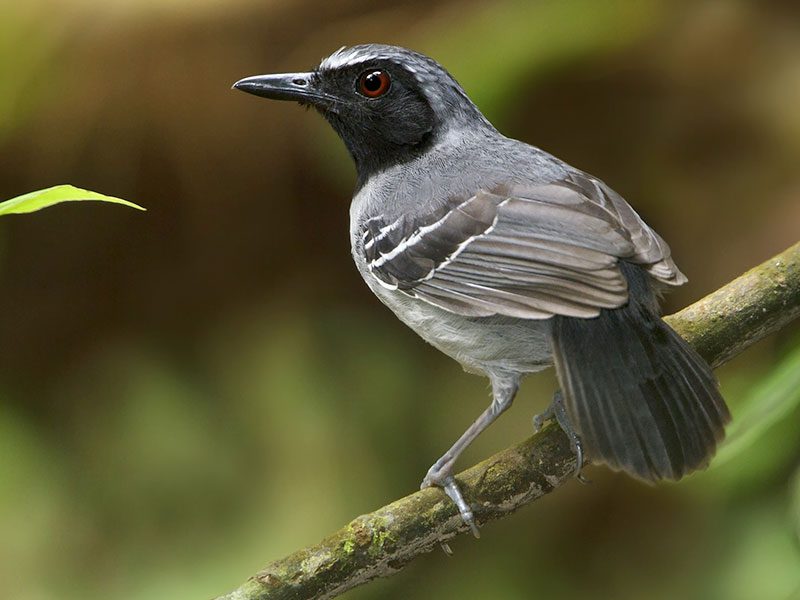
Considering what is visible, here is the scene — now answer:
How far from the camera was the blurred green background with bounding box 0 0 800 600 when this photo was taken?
15.4ft

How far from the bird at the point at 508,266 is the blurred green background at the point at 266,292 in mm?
1134

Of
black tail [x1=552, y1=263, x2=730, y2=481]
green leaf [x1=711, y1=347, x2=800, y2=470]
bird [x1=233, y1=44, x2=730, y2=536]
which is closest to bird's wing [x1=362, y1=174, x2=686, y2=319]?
bird [x1=233, y1=44, x2=730, y2=536]

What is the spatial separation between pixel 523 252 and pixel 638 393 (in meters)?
0.47

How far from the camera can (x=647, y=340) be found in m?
2.75

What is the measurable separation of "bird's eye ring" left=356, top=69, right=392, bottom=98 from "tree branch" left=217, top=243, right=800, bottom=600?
116 cm

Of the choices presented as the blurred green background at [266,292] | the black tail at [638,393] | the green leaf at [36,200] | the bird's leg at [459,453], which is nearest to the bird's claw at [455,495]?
the bird's leg at [459,453]

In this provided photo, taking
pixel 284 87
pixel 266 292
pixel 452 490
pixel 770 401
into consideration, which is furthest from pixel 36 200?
pixel 266 292

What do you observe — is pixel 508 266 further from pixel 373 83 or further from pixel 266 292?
pixel 266 292

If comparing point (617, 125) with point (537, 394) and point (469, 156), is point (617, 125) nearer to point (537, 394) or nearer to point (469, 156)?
point (537, 394)

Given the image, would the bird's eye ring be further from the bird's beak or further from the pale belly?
the pale belly

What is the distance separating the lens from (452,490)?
2713mm

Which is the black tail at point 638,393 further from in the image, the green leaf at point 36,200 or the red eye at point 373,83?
the green leaf at point 36,200

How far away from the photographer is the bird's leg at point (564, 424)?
114 inches

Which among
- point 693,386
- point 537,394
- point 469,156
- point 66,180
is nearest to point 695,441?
point 693,386
